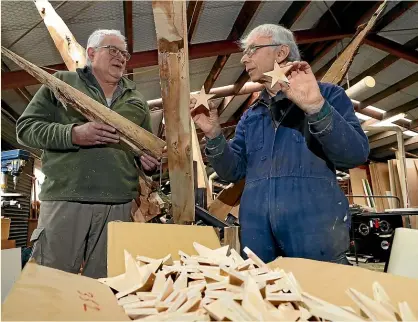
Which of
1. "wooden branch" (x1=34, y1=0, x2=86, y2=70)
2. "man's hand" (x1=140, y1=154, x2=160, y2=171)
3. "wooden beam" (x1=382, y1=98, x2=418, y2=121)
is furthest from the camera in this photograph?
"wooden beam" (x1=382, y1=98, x2=418, y2=121)

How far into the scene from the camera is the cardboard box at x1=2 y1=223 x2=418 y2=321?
62cm

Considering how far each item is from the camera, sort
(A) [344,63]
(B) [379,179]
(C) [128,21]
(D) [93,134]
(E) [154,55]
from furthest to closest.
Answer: (B) [379,179] → (E) [154,55] → (C) [128,21] → (A) [344,63] → (D) [93,134]

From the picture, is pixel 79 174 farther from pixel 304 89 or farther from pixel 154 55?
pixel 154 55

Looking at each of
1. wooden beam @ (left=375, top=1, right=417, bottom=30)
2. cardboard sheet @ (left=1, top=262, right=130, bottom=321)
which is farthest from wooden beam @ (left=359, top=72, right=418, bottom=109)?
cardboard sheet @ (left=1, top=262, right=130, bottom=321)

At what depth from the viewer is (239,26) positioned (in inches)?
154

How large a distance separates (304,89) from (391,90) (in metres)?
5.31

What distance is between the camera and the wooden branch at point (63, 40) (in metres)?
2.30

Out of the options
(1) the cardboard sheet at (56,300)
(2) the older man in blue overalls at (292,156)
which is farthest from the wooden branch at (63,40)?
(1) the cardboard sheet at (56,300)

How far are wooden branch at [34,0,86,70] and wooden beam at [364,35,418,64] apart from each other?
135 inches

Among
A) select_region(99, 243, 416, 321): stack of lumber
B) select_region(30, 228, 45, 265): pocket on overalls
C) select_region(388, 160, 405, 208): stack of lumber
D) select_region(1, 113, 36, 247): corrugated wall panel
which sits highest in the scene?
select_region(388, 160, 405, 208): stack of lumber

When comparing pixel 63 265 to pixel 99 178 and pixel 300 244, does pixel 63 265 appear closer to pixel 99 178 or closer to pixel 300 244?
pixel 99 178

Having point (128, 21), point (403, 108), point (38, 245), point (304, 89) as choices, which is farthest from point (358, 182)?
point (38, 245)

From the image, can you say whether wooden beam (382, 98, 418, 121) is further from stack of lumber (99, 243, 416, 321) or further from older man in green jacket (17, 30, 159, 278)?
stack of lumber (99, 243, 416, 321)

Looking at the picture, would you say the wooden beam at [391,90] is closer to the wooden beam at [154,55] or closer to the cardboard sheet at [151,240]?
the wooden beam at [154,55]
